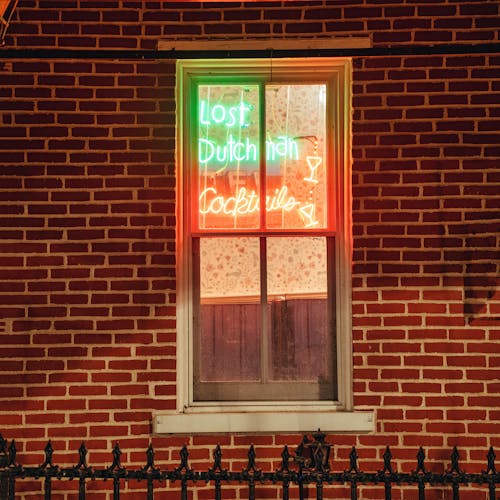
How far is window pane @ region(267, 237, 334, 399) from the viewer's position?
477 centimetres

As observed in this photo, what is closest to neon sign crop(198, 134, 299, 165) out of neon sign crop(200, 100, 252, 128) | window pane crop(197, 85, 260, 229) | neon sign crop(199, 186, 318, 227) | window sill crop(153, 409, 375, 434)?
window pane crop(197, 85, 260, 229)

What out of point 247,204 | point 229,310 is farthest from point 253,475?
point 247,204

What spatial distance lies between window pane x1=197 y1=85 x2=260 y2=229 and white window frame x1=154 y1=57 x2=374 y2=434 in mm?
156

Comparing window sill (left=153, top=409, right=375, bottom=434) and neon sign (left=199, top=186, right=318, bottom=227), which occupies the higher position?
neon sign (left=199, top=186, right=318, bottom=227)

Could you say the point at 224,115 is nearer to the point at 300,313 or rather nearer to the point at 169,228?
the point at 169,228

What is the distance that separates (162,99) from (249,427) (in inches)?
94.3

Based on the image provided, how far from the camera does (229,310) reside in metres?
4.79

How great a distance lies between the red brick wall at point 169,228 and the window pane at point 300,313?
285 mm

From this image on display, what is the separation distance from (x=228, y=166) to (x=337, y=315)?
1.34 m

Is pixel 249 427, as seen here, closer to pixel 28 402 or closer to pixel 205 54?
pixel 28 402

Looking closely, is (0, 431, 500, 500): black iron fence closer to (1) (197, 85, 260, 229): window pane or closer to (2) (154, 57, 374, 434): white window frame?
(2) (154, 57, 374, 434): white window frame

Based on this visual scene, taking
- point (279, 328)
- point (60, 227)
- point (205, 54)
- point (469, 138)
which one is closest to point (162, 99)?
point (205, 54)

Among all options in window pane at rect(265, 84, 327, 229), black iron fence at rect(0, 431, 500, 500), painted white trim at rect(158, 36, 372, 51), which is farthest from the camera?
window pane at rect(265, 84, 327, 229)

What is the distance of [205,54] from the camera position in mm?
4656
